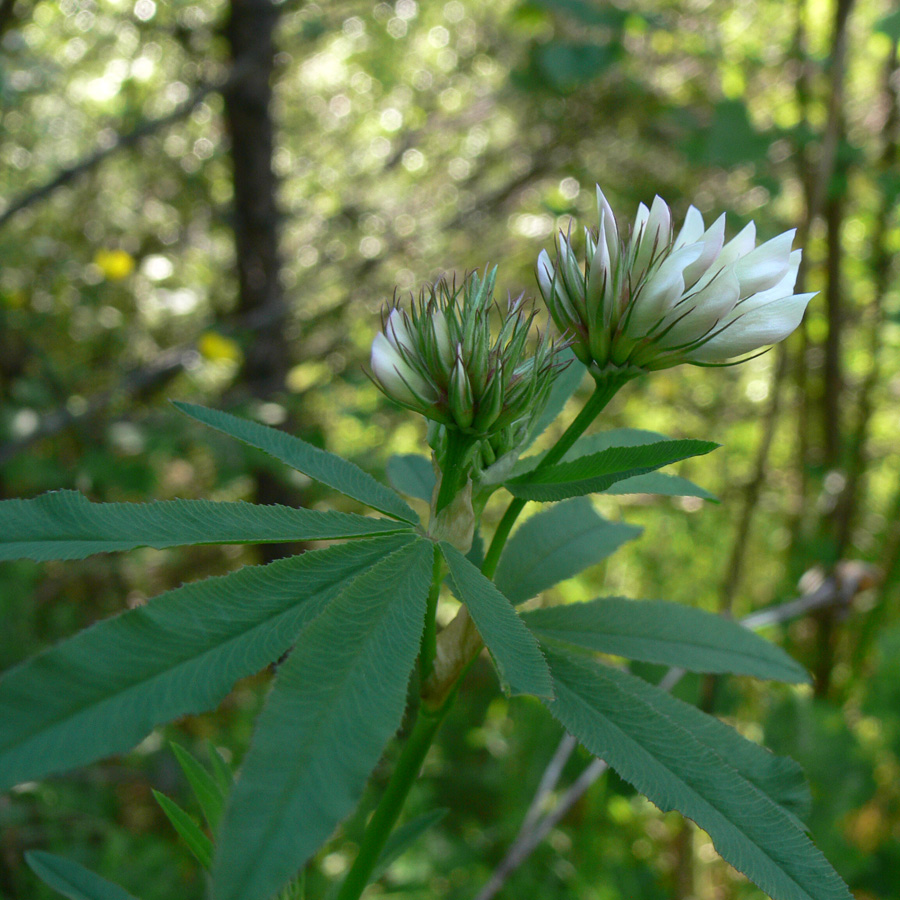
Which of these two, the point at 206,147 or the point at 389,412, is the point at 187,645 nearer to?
the point at 389,412

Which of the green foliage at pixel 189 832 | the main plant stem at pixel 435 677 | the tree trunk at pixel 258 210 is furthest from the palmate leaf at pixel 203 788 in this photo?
the tree trunk at pixel 258 210

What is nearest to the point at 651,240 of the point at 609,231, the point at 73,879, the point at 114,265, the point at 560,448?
the point at 609,231

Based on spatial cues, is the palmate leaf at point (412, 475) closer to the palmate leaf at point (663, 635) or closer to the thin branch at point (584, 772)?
the palmate leaf at point (663, 635)

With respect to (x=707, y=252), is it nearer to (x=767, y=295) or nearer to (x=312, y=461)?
(x=767, y=295)

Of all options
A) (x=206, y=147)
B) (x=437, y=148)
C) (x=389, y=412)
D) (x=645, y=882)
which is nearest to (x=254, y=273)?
(x=389, y=412)

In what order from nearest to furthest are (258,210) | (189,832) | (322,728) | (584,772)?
1. (322,728)
2. (189,832)
3. (584,772)
4. (258,210)

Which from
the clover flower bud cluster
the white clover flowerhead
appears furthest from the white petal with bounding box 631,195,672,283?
the clover flower bud cluster
